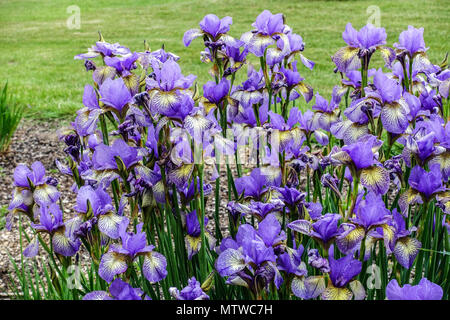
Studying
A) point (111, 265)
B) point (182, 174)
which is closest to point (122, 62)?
point (182, 174)

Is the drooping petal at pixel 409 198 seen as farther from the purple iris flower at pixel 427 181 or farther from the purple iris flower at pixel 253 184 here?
the purple iris flower at pixel 253 184

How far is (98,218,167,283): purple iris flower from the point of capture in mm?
1517

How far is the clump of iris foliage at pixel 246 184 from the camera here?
59.3 inches

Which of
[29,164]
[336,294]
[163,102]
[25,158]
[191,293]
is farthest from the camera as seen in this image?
[25,158]

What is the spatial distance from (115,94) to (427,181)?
38.5 inches

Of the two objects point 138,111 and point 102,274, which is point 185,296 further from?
point 138,111

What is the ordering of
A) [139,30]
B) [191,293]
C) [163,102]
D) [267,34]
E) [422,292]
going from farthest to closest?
[139,30]
[267,34]
[163,102]
[191,293]
[422,292]

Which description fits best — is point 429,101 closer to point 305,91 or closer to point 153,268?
point 305,91

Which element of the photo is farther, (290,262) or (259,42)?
(259,42)

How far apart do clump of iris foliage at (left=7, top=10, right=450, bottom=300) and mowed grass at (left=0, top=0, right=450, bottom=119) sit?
16.3 ft

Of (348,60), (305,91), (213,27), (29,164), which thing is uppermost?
(213,27)

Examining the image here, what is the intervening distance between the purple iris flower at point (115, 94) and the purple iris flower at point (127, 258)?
0.35 metres

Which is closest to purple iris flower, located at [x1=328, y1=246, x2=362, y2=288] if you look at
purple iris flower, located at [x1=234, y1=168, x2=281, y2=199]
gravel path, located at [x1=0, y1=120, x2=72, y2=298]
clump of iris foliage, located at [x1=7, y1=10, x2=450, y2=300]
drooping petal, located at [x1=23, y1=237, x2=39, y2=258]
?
clump of iris foliage, located at [x1=7, y1=10, x2=450, y2=300]

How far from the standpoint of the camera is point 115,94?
1.64m
